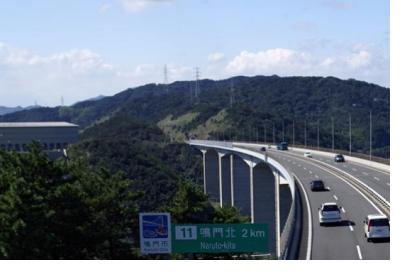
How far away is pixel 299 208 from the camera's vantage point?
40062mm

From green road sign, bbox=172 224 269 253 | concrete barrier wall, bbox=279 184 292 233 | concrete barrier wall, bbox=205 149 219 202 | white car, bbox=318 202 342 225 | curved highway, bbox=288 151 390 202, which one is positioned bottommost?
concrete barrier wall, bbox=205 149 219 202

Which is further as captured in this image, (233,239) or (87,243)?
(87,243)

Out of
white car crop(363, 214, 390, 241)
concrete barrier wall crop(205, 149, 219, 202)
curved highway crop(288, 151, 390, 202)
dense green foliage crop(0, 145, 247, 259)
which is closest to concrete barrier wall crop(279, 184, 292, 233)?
curved highway crop(288, 151, 390, 202)

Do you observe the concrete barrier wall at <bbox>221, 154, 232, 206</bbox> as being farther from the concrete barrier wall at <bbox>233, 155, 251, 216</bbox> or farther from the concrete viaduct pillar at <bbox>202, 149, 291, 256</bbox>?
the concrete barrier wall at <bbox>233, 155, 251, 216</bbox>

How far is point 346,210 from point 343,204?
2.62 m

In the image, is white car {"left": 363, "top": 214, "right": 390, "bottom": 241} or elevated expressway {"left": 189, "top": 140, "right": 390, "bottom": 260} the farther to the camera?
white car {"left": 363, "top": 214, "right": 390, "bottom": 241}

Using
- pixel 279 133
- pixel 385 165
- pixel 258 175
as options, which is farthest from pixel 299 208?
pixel 279 133

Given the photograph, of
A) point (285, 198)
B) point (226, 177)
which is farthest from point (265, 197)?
point (226, 177)

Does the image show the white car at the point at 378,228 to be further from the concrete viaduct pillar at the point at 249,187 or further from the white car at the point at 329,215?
the concrete viaduct pillar at the point at 249,187

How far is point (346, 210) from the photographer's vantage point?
38.9m

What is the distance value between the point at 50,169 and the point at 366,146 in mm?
124928

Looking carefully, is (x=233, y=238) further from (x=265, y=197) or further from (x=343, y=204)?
(x=265, y=197)

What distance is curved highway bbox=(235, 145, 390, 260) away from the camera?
1057 inches

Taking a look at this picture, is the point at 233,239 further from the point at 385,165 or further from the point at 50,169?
the point at 385,165
